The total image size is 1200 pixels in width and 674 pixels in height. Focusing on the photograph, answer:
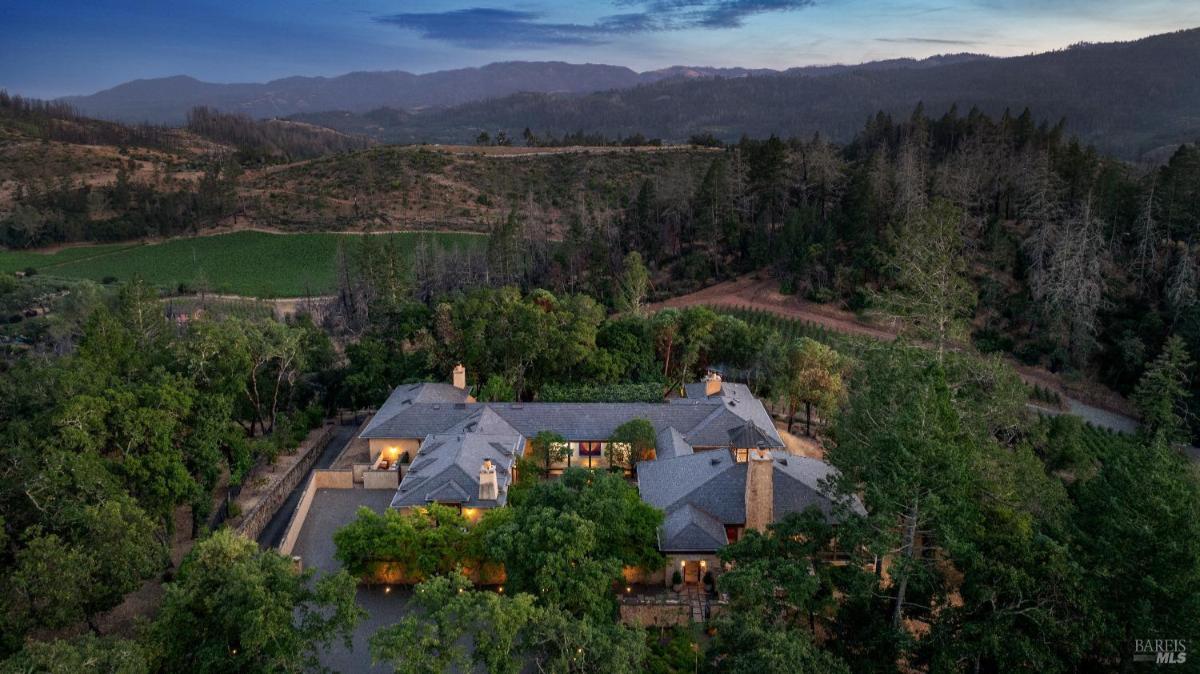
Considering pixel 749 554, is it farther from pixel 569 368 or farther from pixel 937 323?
pixel 569 368

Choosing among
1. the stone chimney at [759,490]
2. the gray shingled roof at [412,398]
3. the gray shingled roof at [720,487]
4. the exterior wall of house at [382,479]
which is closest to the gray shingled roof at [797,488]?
the gray shingled roof at [720,487]

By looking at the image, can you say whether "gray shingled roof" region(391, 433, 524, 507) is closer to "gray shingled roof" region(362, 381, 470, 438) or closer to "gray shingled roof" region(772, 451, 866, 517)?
"gray shingled roof" region(362, 381, 470, 438)

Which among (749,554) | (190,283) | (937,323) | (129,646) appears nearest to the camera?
(129,646)

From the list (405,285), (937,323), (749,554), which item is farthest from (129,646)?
(405,285)

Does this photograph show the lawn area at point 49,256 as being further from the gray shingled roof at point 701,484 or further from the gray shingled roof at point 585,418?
the gray shingled roof at point 701,484

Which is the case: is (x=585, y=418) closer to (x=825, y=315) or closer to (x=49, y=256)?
(x=825, y=315)
